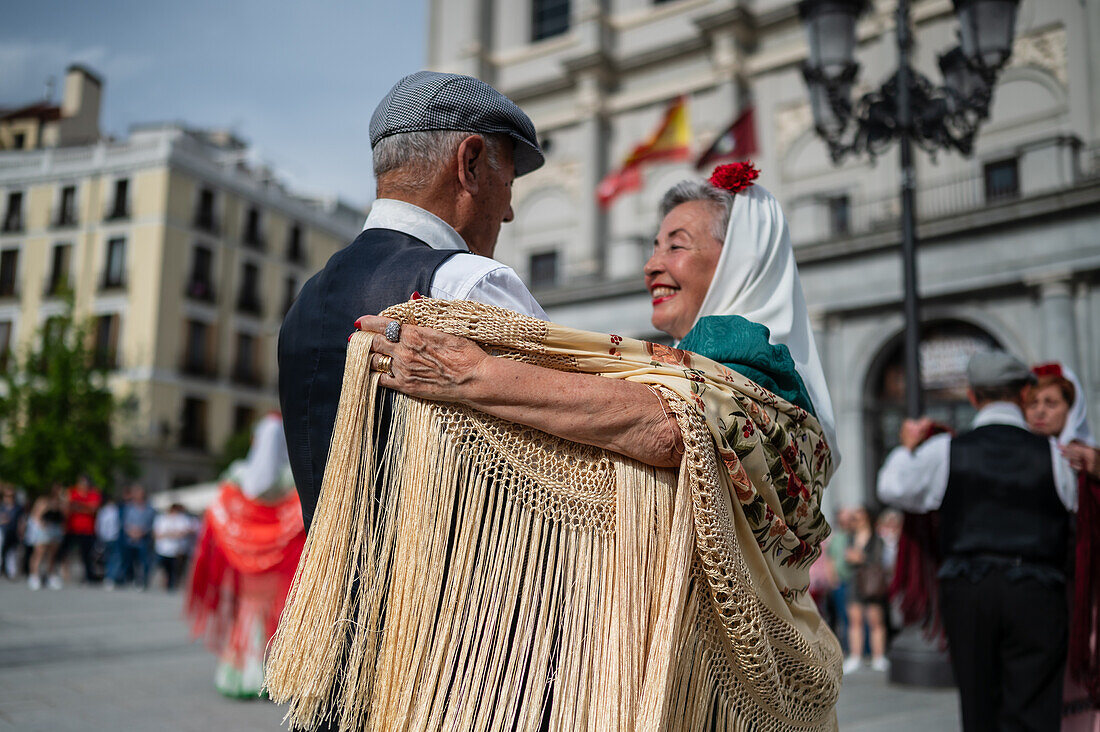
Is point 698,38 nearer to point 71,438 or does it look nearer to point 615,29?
point 615,29

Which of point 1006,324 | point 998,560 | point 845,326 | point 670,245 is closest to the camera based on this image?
point 670,245

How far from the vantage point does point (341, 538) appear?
1411 millimetres

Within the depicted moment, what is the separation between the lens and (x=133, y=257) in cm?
3378

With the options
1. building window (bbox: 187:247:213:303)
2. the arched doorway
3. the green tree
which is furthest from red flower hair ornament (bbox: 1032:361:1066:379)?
building window (bbox: 187:247:213:303)

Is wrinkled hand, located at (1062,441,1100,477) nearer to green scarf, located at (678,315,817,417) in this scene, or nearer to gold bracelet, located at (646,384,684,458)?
green scarf, located at (678,315,817,417)

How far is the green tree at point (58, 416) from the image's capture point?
28.7m

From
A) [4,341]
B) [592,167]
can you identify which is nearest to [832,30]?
[592,167]

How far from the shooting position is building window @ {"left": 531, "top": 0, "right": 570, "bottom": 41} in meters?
24.2

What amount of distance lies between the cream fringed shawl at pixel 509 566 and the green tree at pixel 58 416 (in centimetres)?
3127

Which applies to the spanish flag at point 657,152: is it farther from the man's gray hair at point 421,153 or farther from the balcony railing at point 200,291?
the balcony railing at point 200,291

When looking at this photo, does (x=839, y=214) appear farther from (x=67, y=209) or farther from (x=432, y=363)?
(x=67, y=209)

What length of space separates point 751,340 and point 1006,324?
49.3 ft

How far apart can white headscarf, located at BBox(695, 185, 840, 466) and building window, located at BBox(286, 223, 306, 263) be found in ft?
129

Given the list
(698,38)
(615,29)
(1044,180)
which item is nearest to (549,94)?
(615,29)
